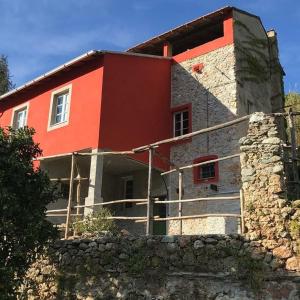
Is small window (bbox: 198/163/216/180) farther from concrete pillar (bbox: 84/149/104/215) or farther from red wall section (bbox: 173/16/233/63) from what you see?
red wall section (bbox: 173/16/233/63)

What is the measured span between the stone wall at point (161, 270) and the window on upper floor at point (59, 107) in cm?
732

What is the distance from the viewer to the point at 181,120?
1792 centimetres

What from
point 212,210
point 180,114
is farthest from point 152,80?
point 212,210

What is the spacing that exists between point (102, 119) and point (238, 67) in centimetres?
579

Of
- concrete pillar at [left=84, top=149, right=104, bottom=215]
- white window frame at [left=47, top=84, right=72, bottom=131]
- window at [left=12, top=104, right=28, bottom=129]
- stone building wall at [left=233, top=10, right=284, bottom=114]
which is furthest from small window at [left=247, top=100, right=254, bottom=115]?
window at [left=12, top=104, right=28, bottom=129]

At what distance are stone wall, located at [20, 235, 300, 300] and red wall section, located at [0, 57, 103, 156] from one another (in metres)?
5.58

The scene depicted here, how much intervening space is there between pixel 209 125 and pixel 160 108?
84.8 inches

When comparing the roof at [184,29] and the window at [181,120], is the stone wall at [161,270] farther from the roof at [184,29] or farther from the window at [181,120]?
the roof at [184,29]

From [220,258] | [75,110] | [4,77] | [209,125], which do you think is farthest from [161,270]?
[4,77]

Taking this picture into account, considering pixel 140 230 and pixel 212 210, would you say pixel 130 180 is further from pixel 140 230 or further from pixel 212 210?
pixel 212 210

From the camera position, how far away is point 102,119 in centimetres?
1514

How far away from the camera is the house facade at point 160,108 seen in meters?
15.5

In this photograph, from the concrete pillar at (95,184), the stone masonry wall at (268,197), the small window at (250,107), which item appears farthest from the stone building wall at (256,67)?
the stone masonry wall at (268,197)

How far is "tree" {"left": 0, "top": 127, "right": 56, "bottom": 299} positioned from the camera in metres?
8.35
